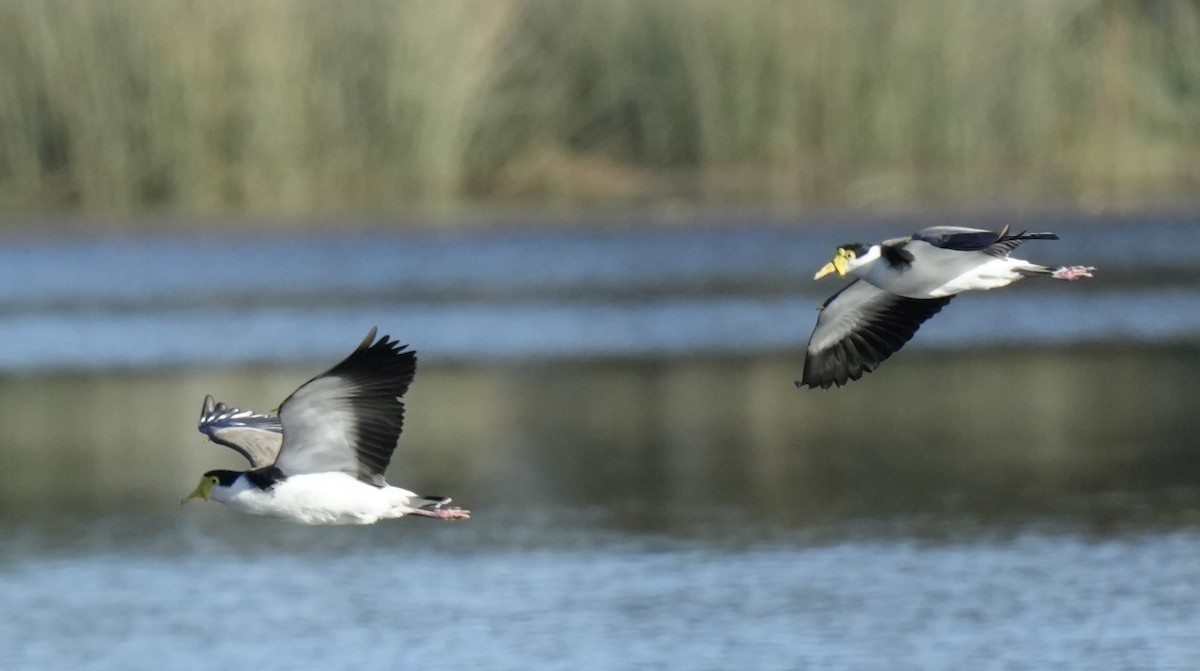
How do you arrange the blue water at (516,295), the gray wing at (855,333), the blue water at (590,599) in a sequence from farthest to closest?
the blue water at (516,295) < the blue water at (590,599) < the gray wing at (855,333)

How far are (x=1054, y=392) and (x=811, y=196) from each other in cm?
1085

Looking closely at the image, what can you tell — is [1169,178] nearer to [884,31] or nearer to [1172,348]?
[884,31]

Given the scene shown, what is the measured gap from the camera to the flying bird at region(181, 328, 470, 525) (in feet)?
31.3

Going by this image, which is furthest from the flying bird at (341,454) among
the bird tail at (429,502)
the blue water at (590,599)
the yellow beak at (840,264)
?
the blue water at (590,599)

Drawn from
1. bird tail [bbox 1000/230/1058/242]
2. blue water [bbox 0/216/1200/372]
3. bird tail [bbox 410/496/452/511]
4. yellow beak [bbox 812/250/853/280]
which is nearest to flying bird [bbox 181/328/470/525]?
bird tail [bbox 410/496/452/511]

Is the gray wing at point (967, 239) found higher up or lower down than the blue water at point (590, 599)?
higher up

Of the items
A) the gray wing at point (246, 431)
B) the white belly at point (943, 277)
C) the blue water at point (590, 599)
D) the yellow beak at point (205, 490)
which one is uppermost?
the white belly at point (943, 277)

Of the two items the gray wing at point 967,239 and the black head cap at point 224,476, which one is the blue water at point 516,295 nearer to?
the black head cap at point 224,476

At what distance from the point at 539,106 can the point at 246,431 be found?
998 inches

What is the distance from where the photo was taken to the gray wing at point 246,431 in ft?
34.8

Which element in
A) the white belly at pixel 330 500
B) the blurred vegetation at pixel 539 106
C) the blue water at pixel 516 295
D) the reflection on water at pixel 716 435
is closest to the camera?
the white belly at pixel 330 500

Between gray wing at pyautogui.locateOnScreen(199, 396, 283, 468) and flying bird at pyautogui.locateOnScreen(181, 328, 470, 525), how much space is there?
0.59 metres

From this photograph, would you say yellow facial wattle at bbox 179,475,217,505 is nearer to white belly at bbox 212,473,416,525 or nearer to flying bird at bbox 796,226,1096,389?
white belly at bbox 212,473,416,525

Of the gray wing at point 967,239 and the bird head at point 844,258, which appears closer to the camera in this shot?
the gray wing at point 967,239
